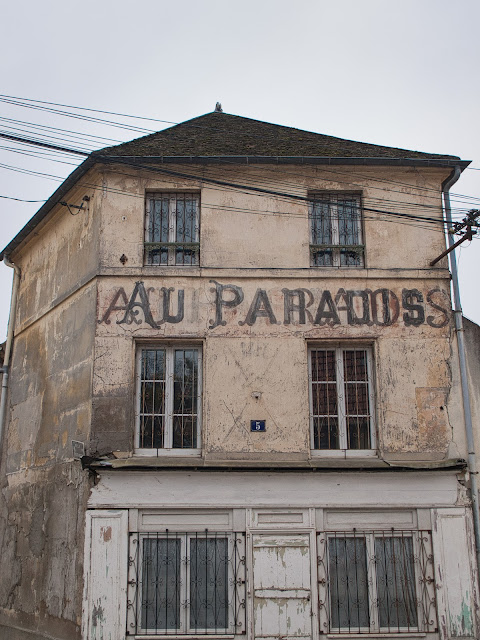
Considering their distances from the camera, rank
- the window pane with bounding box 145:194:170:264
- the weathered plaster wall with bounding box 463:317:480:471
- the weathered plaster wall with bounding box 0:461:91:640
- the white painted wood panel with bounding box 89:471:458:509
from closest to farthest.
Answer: the white painted wood panel with bounding box 89:471:458:509, the weathered plaster wall with bounding box 0:461:91:640, the weathered plaster wall with bounding box 463:317:480:471, the window pane with bounding box 145:194:170:264

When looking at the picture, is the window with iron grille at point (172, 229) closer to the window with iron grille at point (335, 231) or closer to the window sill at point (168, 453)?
the window with iron grille at point (335, 231)

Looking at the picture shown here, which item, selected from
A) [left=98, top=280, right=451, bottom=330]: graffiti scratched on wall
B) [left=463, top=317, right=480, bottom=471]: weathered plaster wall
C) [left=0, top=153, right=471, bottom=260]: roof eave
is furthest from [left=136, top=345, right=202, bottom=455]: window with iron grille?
[left=463, top=317, right=480, bottom=471]: weathered plaster wall

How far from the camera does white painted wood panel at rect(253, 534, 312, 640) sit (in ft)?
34.3

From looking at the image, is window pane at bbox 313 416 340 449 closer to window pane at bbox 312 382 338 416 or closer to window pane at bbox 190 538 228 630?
window pane at bbox 312 382 338 416

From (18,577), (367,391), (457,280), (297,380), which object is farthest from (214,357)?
(18,577)

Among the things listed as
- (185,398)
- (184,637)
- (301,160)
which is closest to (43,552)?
(184,637)

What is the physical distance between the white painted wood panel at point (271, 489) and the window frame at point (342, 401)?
454 millimetres

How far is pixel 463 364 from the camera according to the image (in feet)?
38.4

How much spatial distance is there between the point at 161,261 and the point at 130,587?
5.32 m

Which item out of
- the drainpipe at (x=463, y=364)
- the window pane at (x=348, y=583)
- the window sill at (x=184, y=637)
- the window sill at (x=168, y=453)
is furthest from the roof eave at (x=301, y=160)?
the window sill at (x=184, y=637)

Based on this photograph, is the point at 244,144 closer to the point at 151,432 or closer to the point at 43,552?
the point at 151,432

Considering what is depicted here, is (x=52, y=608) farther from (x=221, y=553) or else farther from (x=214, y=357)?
(x=214, y=357)

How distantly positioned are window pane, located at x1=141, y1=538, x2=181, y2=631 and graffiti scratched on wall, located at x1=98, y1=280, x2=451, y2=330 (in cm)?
354

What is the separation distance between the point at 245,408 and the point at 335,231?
141 inches
